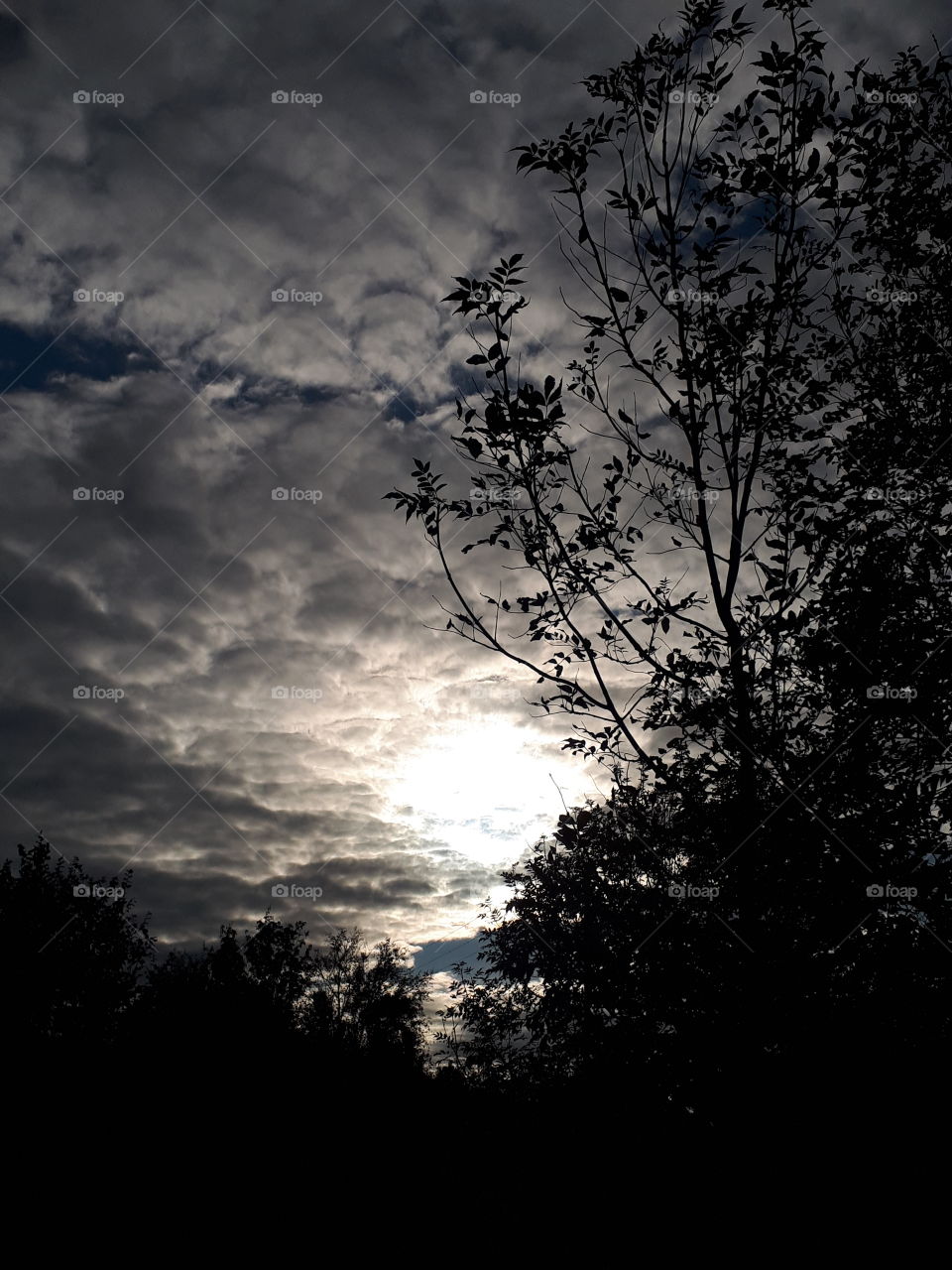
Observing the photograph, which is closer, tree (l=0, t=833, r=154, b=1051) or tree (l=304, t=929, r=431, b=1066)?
tree (l=0, t=833, r=154, b=1051)

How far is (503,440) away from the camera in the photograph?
7.18 m

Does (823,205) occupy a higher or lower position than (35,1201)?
higher

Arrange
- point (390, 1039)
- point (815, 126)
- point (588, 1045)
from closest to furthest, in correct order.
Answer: point (588, 1045) → point (815, 126) → point (390, 1039)

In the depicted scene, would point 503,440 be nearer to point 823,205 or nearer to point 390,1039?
point 823,205

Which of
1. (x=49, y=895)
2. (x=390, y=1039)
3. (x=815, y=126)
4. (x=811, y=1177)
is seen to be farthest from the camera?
(x=390, y=1039)

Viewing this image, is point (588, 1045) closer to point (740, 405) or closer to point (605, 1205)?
point (605, 1205)

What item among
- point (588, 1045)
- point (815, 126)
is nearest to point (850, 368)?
point (815, 126)

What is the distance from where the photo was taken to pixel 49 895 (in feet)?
112

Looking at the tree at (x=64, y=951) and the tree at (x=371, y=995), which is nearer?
the tree at (x=64, y=951)

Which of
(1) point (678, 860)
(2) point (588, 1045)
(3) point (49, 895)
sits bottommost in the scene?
(2) point (588, 1045)

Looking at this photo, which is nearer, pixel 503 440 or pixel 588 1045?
pixel 588 1045

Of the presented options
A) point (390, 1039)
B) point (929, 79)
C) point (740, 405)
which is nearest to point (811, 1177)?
point (740, 405)

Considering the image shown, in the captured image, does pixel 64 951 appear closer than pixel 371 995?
Yes

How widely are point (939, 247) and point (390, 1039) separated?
2236 inches
